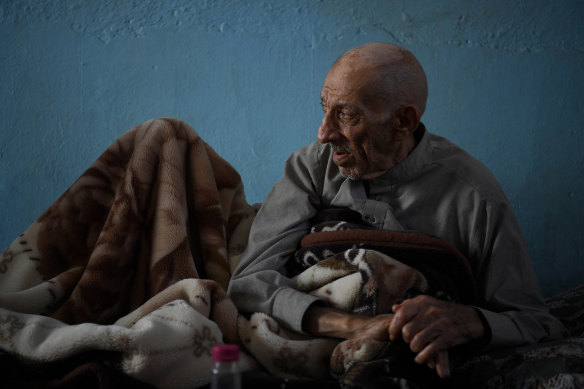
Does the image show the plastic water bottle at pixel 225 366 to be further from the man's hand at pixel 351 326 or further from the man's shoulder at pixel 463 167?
the man's shoulder at pixel 463 167

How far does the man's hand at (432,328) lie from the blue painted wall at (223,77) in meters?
0.95

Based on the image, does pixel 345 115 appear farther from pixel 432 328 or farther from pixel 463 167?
pixel 432 328

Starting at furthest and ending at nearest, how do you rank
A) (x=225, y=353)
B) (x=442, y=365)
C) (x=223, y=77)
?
(x=223, y=77), (x=442, y=365), (x=225, y=353)

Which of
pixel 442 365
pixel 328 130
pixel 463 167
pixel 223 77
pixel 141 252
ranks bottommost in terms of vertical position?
pixel 442 365

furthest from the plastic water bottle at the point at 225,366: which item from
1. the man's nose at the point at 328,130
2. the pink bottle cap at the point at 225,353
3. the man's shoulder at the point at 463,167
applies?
the man's shoulder at the point at 463,167

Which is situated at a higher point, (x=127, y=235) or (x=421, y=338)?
(x=127, y=235)

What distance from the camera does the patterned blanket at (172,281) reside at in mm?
1129

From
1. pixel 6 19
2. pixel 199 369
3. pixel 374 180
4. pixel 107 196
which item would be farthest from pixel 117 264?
pixel 6 19

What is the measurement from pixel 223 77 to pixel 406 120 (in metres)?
0.89

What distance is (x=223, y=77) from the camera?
2180 mm

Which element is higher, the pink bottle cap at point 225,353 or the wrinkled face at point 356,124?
the wrinkled face at point 356,124

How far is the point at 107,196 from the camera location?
1.67m

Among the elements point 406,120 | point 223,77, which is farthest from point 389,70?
point 223,77

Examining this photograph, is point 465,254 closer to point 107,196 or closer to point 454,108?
point 454,108
